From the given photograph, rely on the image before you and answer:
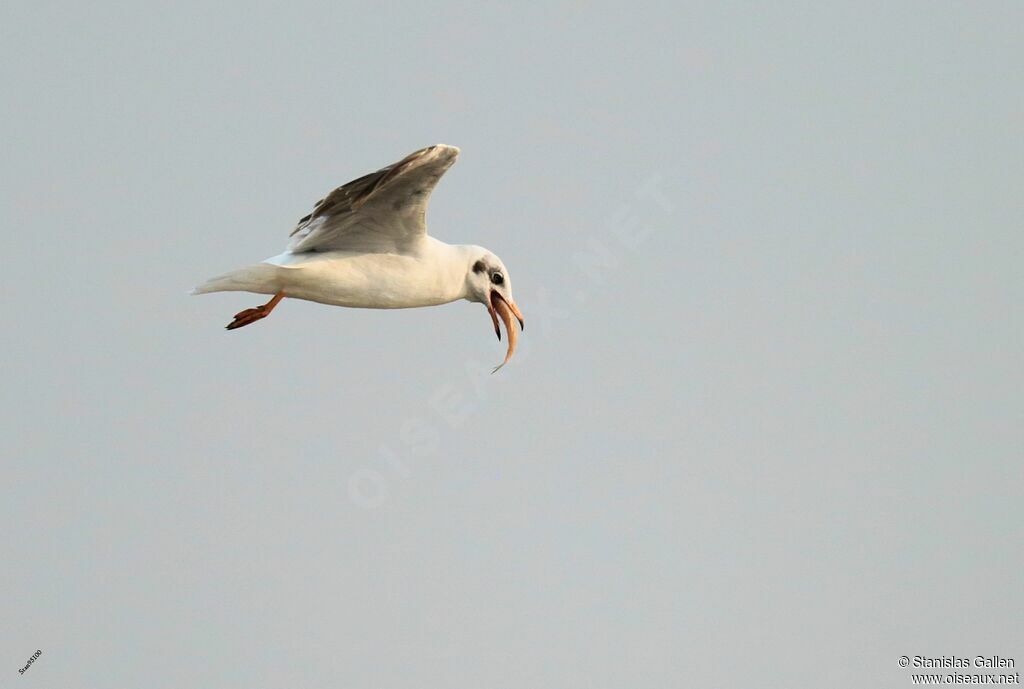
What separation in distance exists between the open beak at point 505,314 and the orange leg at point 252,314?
2.69m

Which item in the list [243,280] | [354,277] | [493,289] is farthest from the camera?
[493,289]

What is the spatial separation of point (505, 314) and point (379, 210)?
95.6 inches

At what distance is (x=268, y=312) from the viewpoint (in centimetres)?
1745

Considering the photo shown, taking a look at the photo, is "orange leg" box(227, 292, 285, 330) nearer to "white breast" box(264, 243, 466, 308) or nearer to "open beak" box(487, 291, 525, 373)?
"white breast" box(264, 243, 466, 308)

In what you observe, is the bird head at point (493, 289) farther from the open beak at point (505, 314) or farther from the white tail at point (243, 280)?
the white tail at point (243, 280)

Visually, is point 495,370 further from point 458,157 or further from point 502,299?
point 458,157

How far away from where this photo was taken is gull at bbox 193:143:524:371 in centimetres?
1669

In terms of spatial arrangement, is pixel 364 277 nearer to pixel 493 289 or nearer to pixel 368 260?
pixel 368 260

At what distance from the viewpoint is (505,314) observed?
60.4 feet

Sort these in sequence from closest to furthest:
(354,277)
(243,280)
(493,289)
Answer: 1. (243,280)
2. (354,277)
3. (493,289)

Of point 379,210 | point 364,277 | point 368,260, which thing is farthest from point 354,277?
point 379,210

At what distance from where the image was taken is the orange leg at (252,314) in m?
17.4

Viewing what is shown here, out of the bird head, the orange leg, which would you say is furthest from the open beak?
the orange leg

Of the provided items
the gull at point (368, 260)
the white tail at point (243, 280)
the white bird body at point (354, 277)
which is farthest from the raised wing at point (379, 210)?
the white tail at point (243, 280)
